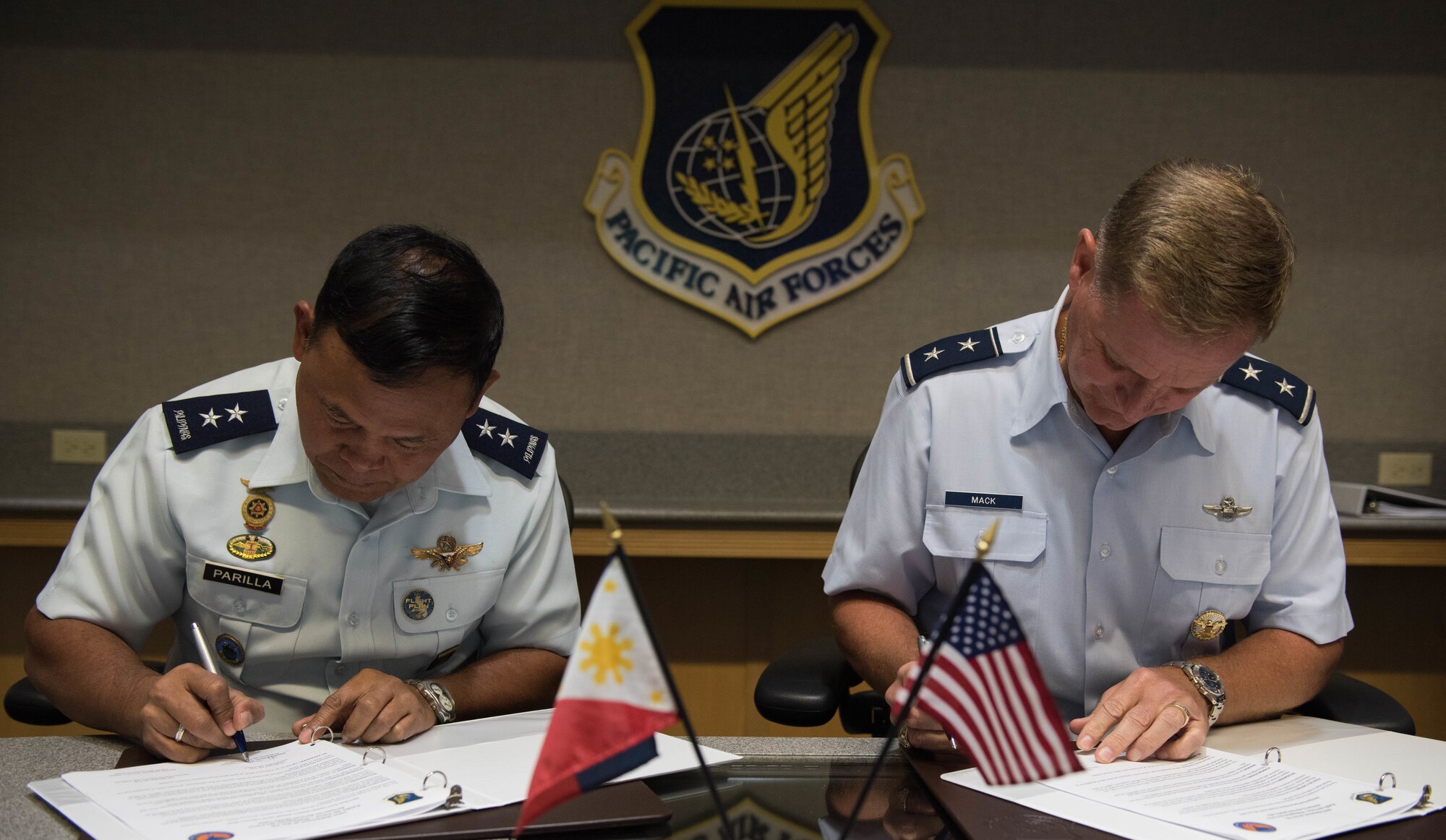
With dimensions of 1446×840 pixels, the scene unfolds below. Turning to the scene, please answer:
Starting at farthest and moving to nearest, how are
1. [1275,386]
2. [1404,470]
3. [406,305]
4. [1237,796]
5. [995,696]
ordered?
[1404,470]
[1275,386]
[406,305]
[1237,796]
[995,696]

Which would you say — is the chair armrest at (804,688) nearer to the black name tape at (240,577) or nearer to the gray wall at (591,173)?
the black name tape at (240,577)

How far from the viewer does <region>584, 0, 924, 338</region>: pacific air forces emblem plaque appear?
10.3 ft

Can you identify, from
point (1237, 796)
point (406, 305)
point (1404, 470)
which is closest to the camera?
point (1237, 796)

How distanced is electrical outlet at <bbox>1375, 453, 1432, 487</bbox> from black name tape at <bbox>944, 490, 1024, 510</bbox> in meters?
2.23

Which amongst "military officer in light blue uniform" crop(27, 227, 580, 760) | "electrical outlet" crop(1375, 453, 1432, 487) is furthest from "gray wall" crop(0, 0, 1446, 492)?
"military officer in light blue uniform" crop(27, 227, 580, 760)

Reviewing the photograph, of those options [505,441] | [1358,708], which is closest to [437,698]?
[505,441]

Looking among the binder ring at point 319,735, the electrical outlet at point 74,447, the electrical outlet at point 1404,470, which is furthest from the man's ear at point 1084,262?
the electrical outlet at point 74,447

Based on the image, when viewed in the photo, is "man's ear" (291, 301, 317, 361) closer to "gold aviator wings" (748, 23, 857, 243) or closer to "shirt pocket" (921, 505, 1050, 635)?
"shirt pocket" (921, 505, 1050, 635)

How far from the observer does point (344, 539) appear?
1.48 meters

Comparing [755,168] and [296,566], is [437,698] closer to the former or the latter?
[296,566]

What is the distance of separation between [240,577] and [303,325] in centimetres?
33

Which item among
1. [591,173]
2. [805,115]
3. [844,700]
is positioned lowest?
[844,700]

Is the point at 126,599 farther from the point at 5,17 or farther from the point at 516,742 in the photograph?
the point at 5,17

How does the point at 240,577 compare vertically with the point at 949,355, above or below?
below
